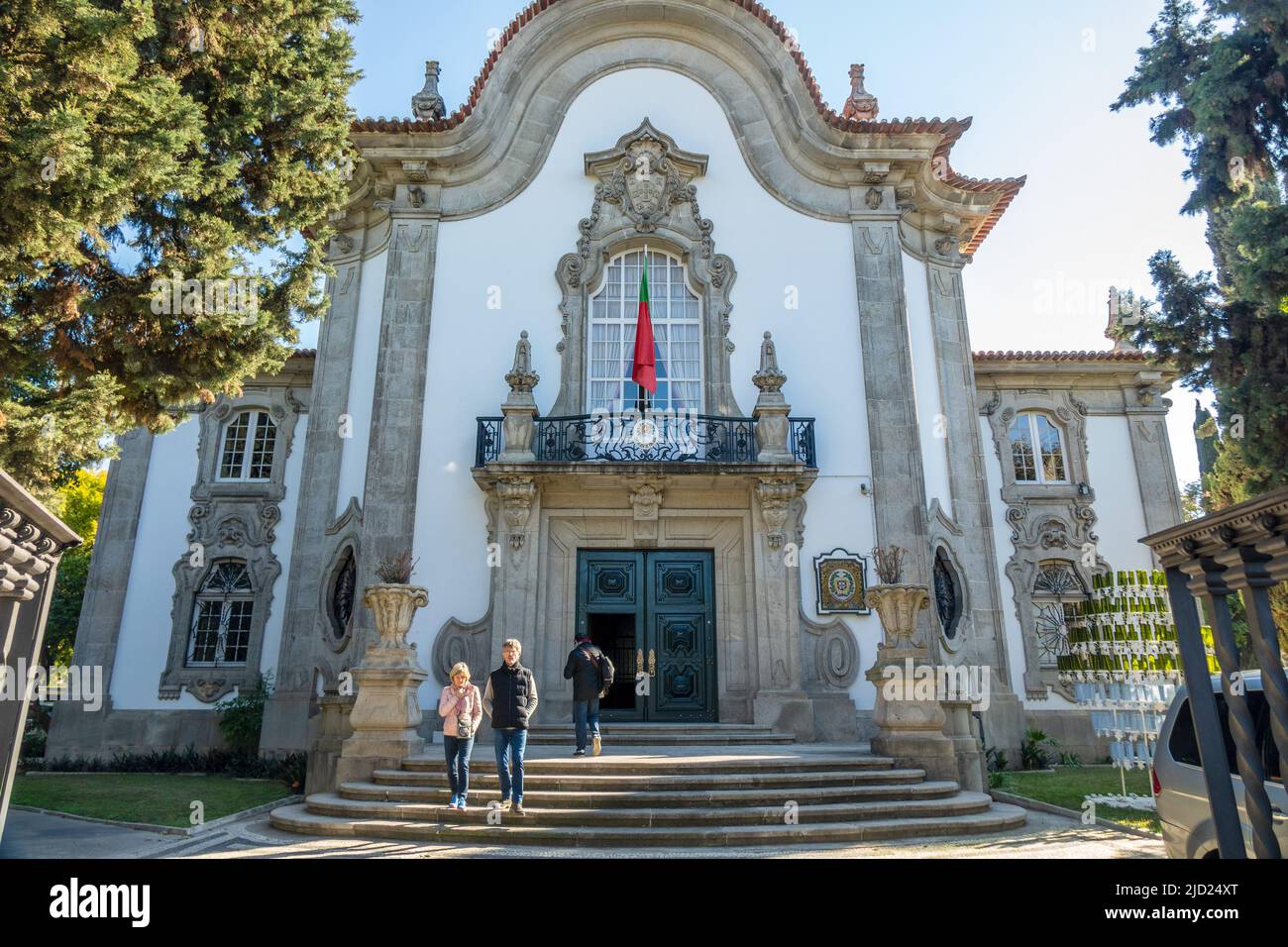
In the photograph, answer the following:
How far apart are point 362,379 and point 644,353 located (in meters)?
5.28

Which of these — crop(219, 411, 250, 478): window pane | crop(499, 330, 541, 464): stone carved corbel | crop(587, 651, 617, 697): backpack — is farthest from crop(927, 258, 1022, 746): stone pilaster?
crop(219, 411, 250, 478): window pane

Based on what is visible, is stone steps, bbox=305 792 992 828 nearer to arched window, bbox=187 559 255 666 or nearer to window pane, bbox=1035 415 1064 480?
arched window, bbox=187 559 255 666

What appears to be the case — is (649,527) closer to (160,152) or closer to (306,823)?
(306,823)

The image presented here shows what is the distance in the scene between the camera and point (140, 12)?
8.12 m

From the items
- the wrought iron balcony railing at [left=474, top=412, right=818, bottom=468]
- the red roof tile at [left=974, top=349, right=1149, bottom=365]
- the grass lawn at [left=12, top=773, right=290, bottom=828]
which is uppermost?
the red roof tile at [left=974, top=349, right=1149, bottom=365]

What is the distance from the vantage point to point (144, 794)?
36.8 feet

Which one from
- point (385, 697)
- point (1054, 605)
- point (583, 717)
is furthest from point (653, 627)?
point (1054, 605)

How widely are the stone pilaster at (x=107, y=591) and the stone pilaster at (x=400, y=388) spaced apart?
6531mm

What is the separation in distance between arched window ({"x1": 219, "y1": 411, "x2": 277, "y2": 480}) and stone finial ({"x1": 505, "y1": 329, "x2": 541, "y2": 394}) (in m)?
7.33

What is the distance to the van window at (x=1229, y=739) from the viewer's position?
4.77 metres

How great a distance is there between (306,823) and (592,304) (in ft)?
32.7

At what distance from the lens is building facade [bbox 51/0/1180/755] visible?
43.4 ft

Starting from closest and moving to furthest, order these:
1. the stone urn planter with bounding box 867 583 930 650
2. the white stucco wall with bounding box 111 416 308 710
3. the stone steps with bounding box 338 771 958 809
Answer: the stone steps with bounding box 338 771 958 809 → the stone urn planter with bounding box 867 583 930 650 → the white stucco wall with bounding box 111 416 308 710

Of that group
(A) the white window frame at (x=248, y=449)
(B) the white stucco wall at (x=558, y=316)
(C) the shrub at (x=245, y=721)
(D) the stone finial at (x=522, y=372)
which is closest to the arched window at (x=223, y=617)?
(C) the shrub at (x=245, y=721)
